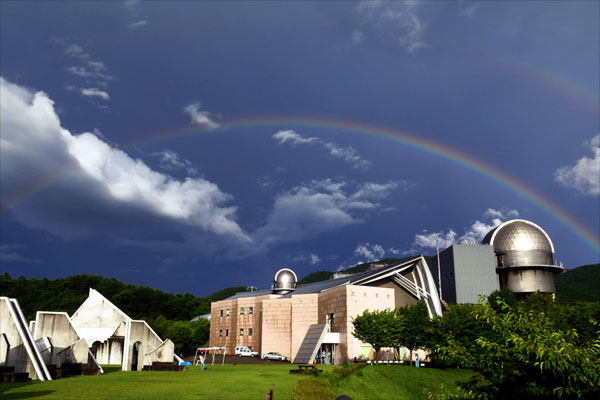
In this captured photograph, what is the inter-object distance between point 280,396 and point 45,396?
11.0 m

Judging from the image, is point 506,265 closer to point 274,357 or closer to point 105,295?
point 274,357

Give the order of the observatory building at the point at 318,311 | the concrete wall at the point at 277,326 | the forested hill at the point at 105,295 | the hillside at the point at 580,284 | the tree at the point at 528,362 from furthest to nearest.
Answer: the hillside at the point at 580,284 → the forested hill at the point at 105,295 → the concrete wall at the point at 277,326 → the observatory building at the point at 318,311 → the tree at the point at 528,362

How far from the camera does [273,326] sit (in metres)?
66.3

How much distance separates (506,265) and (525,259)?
320 cm

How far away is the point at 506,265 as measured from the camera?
7788 cm

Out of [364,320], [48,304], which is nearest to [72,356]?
[364,320]

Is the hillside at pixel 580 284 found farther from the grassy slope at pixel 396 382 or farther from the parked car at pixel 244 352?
the grassy slope at pixel 396 382

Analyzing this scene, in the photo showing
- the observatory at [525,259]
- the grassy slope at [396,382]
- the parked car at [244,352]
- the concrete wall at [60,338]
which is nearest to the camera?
the grassy slope at [396,382]

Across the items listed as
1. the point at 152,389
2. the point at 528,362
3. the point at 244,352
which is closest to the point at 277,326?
the point at 244,352

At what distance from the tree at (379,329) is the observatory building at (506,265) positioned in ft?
105

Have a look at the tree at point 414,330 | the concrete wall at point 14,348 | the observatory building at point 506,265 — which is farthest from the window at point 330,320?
the concrete wall at point 14,348

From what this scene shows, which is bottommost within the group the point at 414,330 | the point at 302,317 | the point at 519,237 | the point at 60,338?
the point at 60,338

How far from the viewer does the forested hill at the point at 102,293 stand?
4348 inches

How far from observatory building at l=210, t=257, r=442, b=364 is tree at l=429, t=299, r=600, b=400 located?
46.1 m
